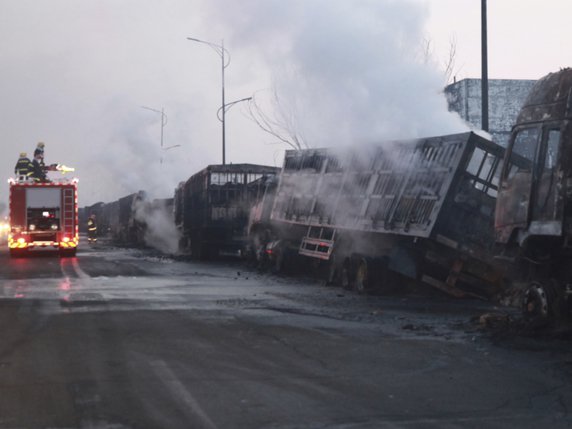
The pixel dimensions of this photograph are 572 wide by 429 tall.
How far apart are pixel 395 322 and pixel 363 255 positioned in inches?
246

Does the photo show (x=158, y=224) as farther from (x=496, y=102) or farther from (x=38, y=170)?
(x=496, y=102)

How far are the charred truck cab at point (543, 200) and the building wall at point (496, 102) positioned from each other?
1412 inches

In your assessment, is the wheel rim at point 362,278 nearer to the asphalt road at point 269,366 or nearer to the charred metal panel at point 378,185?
the charred metal panel at point 378,185

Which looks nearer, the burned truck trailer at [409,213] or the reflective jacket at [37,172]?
the burned truck trailer at [409,213]

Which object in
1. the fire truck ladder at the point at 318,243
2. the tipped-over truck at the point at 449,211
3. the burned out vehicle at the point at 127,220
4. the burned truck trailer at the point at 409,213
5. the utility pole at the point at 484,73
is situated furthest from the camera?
the burned out vehicle at the point at 127,220

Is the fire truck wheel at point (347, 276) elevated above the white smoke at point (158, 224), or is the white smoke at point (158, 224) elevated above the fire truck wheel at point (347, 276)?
the white smoke at point (158, 224)

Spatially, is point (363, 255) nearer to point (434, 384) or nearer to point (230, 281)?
point (230, 281)

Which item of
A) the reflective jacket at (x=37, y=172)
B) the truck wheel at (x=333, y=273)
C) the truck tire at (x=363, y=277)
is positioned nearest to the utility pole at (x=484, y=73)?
the truck tire at (x=363, y=277)

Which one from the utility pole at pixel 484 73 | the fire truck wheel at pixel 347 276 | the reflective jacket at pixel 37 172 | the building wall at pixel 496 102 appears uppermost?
the building wall at pixel 496 102

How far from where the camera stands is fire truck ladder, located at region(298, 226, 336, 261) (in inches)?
899

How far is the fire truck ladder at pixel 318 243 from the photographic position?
74.9 feet

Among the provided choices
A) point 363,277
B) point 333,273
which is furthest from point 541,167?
point 333,273

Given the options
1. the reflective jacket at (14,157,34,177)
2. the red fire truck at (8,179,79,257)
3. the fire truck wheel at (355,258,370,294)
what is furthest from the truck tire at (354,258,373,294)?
the reflective jacket at (14,157,34,177)

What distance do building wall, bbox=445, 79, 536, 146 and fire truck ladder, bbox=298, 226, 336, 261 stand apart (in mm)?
24735
